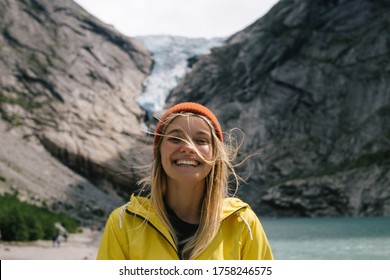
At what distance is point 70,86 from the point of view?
4055 inches

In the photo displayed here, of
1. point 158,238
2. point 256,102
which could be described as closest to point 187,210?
point 158,238

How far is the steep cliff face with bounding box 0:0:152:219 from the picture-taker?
92875 millimetres

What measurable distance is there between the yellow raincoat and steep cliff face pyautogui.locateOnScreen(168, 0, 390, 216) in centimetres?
8725

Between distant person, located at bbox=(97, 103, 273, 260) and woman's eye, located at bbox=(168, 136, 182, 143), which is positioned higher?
woman's eye, located at bbox=(168, 136, 182, 143)

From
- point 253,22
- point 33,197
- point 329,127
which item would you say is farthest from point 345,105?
point 33,197

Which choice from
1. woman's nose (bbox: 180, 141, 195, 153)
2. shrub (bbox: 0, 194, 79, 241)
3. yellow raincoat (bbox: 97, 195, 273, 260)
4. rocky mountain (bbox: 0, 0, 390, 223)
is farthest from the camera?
rocky mountain (bbox: 0, 0, 390, 223)

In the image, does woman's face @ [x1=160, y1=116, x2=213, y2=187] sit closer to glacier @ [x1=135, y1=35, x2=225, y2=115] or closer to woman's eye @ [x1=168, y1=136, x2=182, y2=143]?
woman's eye @ [x1=168, y1=136, x2=182, y2=143]

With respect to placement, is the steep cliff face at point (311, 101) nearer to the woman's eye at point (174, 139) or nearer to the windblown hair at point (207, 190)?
the windblown hair at point (207, 190)

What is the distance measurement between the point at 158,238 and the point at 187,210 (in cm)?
37

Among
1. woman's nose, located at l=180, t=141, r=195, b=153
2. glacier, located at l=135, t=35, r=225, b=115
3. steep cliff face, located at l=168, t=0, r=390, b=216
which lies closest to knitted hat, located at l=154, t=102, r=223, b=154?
woman's nose, located at l=180, t=141, r=195, b=153

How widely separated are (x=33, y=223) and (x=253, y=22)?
3428 inches

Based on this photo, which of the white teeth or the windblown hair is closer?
the windblown hair

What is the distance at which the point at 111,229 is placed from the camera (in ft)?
11.6

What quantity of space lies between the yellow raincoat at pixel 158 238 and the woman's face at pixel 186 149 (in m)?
0.29
